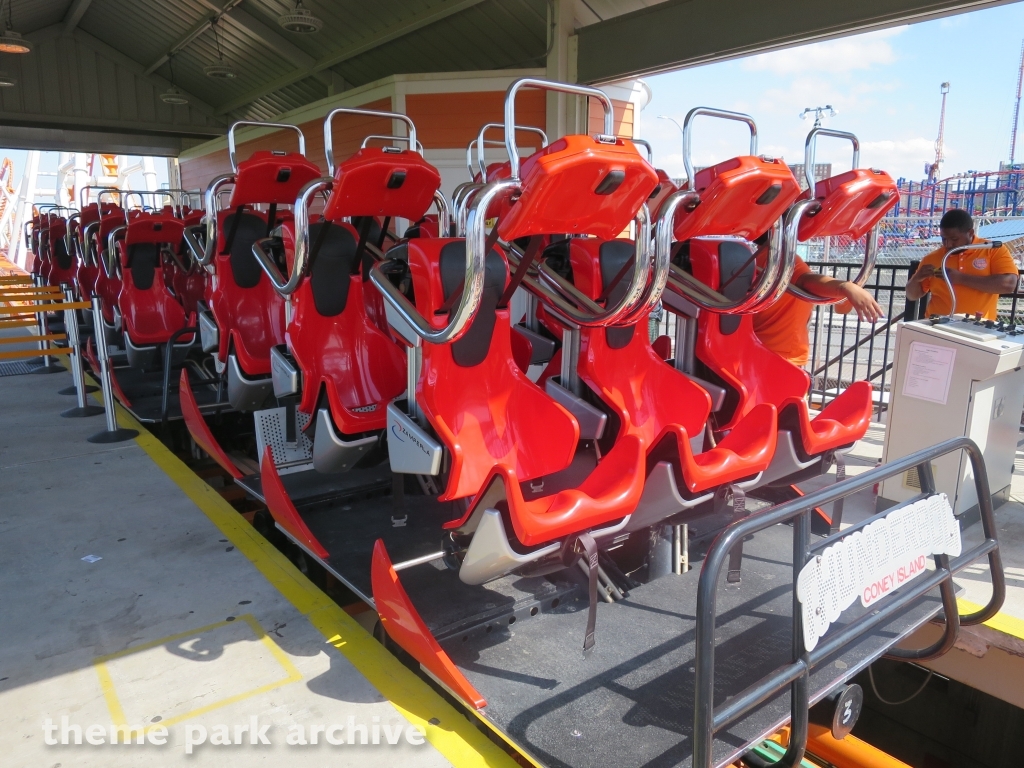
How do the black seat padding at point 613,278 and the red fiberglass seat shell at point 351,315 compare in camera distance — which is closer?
the black seat padding at point 613,278

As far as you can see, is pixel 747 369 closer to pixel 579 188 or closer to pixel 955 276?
pixel 955 276

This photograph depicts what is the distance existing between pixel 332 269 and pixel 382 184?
67cm

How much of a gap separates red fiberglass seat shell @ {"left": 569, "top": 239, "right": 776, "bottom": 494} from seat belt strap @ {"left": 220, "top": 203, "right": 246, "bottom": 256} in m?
2.23

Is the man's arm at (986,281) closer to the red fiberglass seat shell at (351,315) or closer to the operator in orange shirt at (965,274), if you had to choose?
the operator in orange shirt at (965,274)

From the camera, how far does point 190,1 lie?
10.8 m

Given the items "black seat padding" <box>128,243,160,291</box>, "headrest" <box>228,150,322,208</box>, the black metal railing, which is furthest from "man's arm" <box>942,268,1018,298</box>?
"black seat padding" <box>128,243,160,291</box>

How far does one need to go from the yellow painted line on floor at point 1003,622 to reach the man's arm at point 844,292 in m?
1.09

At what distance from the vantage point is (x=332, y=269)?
3.42m

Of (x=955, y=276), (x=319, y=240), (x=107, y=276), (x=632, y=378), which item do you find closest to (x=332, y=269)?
(x=319, y=240)

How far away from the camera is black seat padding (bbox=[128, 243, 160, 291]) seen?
18.2 feet

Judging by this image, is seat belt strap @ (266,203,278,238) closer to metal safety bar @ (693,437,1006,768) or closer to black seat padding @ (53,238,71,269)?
metal safety bar @ (693,437,1006,768)

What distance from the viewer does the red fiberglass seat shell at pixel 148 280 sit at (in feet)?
17.9

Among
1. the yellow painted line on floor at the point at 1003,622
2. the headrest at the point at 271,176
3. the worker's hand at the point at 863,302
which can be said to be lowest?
the yellow painted line on floor at the point at 1003,622

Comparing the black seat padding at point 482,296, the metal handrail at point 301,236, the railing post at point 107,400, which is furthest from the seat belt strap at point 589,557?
the railing post at point 107,400
